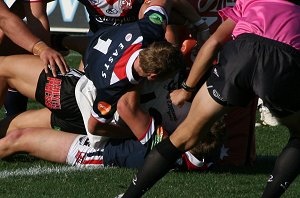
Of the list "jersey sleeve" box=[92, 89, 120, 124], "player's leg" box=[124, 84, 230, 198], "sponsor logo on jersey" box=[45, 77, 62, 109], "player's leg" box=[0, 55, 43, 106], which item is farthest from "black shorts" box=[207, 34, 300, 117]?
"player's leg" box=[0, 55, 43, 106]

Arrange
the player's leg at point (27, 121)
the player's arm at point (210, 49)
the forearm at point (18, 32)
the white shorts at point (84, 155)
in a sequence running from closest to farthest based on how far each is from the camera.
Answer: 1. the player's arm at point (210, 49)
2. the forearm at point (18, 32)
3. the white shorts at point (84, 155)
4. the player's leg at point (27, 121)

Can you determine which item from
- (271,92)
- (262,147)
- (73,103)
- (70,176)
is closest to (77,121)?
(73,103)

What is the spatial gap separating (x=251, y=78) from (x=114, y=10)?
2685mm

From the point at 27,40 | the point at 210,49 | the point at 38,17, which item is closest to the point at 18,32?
the point at 27,40

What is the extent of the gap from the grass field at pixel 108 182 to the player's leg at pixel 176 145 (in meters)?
0.45

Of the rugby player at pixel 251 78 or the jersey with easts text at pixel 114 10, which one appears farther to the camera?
the jersey with easts text at pixel 114 10

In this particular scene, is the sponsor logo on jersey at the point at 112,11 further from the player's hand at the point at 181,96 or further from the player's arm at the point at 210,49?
the player's arm at the point at 210,49

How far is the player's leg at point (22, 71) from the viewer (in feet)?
21.2

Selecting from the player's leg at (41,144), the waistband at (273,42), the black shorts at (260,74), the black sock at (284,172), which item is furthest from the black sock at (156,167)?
the player's leg at (41,144)

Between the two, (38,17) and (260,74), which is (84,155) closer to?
(38,17)

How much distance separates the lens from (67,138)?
6234 mm

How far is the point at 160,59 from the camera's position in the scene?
546cm

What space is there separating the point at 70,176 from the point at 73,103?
0.70 meters

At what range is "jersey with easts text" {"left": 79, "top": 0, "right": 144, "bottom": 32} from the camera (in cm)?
Result: 708
